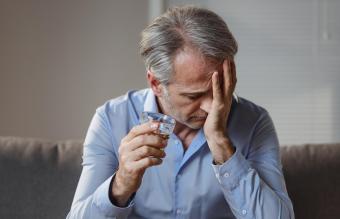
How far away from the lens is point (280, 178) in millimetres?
1619

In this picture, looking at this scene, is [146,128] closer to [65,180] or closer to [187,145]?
[187,145]

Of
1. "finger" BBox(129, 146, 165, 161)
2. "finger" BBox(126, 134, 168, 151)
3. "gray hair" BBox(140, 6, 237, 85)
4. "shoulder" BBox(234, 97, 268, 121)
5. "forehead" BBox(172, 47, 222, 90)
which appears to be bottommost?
"shoulder" BBox(234, 97, 268, 121)

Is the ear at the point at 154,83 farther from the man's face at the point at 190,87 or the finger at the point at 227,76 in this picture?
the finger at the point at 227,76

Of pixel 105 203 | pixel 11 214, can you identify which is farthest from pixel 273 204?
pixel 11 214

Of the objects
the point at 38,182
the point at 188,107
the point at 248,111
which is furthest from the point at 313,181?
the point at 38,182

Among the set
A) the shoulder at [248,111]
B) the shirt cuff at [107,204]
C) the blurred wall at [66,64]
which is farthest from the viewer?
the blurred wall at [66,64]

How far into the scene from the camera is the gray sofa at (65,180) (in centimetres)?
189

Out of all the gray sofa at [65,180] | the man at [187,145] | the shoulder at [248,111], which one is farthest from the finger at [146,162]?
the gray sofa at [65,180]

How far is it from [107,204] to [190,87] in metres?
0.34

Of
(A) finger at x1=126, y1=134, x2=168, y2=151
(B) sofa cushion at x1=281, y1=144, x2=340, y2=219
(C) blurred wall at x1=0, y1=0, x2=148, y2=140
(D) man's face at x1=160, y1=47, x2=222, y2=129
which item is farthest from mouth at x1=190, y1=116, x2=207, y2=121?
(C) blurred wall at x1=0, y1=0, x2=148, y2=140

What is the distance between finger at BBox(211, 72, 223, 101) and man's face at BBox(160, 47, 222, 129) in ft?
0.09

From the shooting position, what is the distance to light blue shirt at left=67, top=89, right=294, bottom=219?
1616 millimetres

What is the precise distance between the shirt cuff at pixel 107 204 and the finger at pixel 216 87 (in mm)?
318

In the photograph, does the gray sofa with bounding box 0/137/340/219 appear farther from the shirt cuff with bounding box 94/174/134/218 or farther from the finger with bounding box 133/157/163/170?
the finger with bounding box 133/157/163/170
